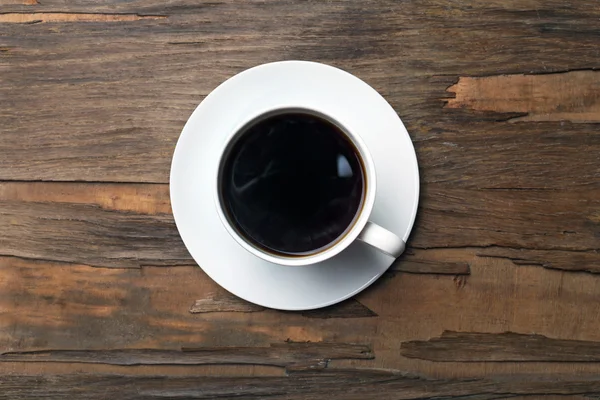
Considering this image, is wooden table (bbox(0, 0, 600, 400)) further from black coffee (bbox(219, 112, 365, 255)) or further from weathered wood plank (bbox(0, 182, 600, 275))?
black coffee (bbox(219, 112, 365, 255))

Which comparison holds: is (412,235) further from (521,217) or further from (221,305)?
(221,305)

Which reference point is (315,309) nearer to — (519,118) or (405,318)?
(405,318)

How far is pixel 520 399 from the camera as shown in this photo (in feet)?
2.24

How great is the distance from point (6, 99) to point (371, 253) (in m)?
0.47

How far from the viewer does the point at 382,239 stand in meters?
0.53

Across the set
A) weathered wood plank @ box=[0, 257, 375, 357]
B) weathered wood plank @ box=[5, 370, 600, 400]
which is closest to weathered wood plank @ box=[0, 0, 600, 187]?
weathered wood plank @ box=[0, 257, 375, 357]

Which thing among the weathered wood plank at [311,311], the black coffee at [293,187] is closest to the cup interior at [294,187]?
the black coffee at [293,187]

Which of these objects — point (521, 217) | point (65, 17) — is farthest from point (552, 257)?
point (65, 17)

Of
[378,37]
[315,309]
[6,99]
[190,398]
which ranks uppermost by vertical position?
[378,37]

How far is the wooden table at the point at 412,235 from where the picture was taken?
0.67 m

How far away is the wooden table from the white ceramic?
13 cm

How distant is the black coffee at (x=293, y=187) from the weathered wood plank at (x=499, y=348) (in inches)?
8.0

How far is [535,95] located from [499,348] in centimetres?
30

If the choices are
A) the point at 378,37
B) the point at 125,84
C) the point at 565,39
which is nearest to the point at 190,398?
the point at 125,84
